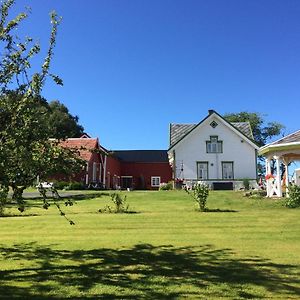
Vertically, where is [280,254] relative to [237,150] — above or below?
below

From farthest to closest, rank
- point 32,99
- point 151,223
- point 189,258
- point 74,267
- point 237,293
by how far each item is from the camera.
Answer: point 151,223 < point 189,258 < point 74,267 < point 32,99 < point 237,293

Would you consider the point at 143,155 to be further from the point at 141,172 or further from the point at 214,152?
the point at 214,152

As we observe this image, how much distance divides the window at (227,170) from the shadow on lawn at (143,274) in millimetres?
33500

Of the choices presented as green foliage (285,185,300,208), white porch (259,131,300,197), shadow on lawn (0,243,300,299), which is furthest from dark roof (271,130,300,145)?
shadow on lawn (0,243,300,299)

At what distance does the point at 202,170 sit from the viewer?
42.5 meters

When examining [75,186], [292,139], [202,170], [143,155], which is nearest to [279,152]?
[292,139]

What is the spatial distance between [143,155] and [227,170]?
19380mm

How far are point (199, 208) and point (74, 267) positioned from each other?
942cm

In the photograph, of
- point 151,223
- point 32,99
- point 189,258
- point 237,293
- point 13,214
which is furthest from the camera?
point 13,214

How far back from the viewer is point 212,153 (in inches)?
1692

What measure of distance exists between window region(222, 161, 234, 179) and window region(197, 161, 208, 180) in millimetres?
1648

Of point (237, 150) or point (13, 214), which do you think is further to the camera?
point (237, 150)

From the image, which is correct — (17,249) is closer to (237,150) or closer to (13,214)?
(13,214)

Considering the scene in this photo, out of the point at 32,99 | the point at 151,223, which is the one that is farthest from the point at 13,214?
the point at 32,99
